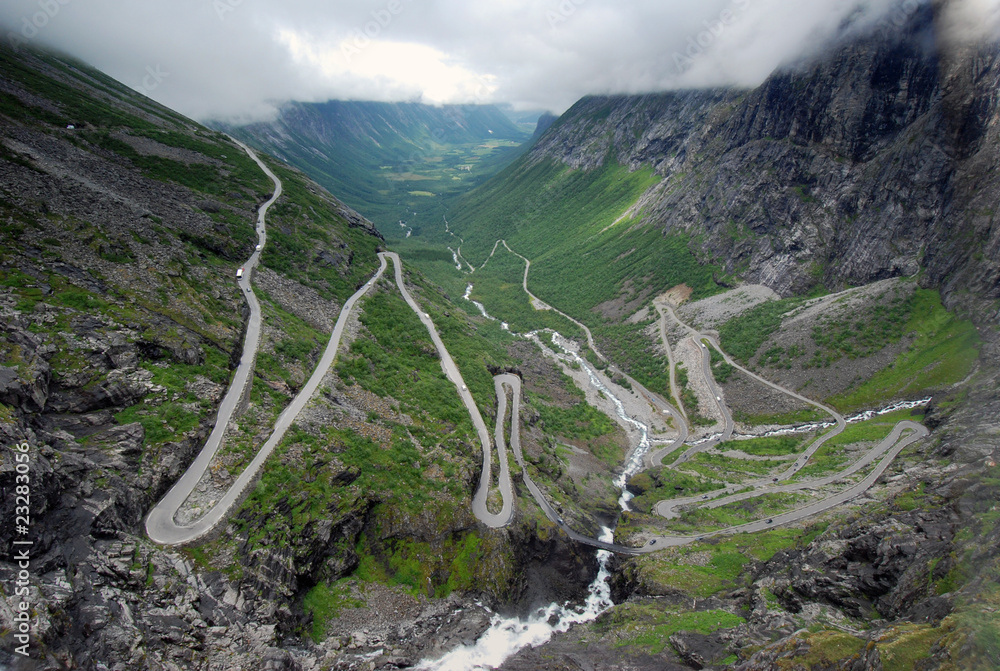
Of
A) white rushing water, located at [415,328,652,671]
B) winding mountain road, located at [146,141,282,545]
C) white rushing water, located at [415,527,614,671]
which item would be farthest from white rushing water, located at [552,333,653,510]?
winding mountain road, located at [146,141,282,545]

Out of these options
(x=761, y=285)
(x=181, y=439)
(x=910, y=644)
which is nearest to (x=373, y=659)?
(x=181, y=439)

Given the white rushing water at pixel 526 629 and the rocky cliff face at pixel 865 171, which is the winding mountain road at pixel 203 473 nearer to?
the white rushing water at pixel 526 629

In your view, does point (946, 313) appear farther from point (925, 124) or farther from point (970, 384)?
point (925, 124)

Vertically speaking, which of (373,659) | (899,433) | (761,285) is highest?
(761,285)

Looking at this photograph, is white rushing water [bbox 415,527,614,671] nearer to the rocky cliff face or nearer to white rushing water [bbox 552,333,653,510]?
white rushing water [bbox 552,333,653,510]

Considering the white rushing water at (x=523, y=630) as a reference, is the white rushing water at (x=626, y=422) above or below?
above

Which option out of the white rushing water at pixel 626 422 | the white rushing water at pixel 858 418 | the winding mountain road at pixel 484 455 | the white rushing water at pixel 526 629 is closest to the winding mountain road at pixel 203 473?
the winding mountain road at pixel 484 455
